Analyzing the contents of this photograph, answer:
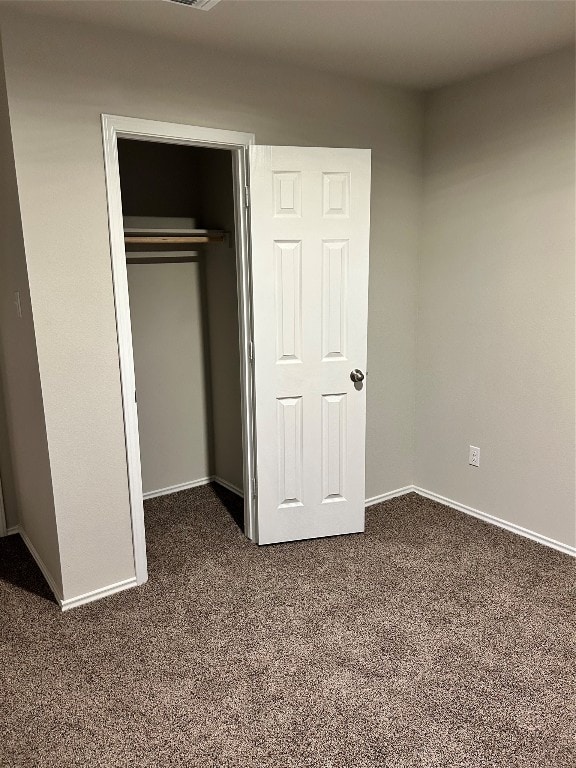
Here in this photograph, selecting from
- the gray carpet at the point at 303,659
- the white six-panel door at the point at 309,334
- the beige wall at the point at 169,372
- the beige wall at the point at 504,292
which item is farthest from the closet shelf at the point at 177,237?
the gray carpet at the point at 303,659

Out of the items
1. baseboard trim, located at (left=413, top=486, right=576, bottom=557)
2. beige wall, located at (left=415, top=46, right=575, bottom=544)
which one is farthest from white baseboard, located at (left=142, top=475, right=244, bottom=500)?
beige wall, located at (left=415, top=46, right=575, bottom=544)

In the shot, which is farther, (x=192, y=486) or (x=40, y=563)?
(x=192, y=486)

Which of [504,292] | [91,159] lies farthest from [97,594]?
[504,292]

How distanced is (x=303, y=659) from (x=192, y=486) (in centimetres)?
199

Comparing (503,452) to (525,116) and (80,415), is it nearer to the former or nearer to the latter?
(525,116)

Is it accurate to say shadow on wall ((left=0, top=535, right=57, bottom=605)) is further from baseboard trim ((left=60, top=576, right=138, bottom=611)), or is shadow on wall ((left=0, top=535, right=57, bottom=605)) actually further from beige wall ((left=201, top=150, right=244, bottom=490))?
beige wall ((left=201, top=150, right=244, bottom=490))

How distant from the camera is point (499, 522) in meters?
3.50

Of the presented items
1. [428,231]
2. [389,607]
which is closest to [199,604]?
[389,607]

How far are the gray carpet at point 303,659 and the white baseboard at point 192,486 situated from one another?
0.68 metres

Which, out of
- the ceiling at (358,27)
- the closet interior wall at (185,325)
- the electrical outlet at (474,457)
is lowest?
the electrical outlet at (474,457)

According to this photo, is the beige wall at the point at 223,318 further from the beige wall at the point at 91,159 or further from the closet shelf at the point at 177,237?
the beige wall at the point at 91,159

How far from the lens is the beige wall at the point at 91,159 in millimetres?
2414

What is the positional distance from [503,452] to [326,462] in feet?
3.33

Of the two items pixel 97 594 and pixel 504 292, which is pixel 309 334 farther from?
pixel 97 594
